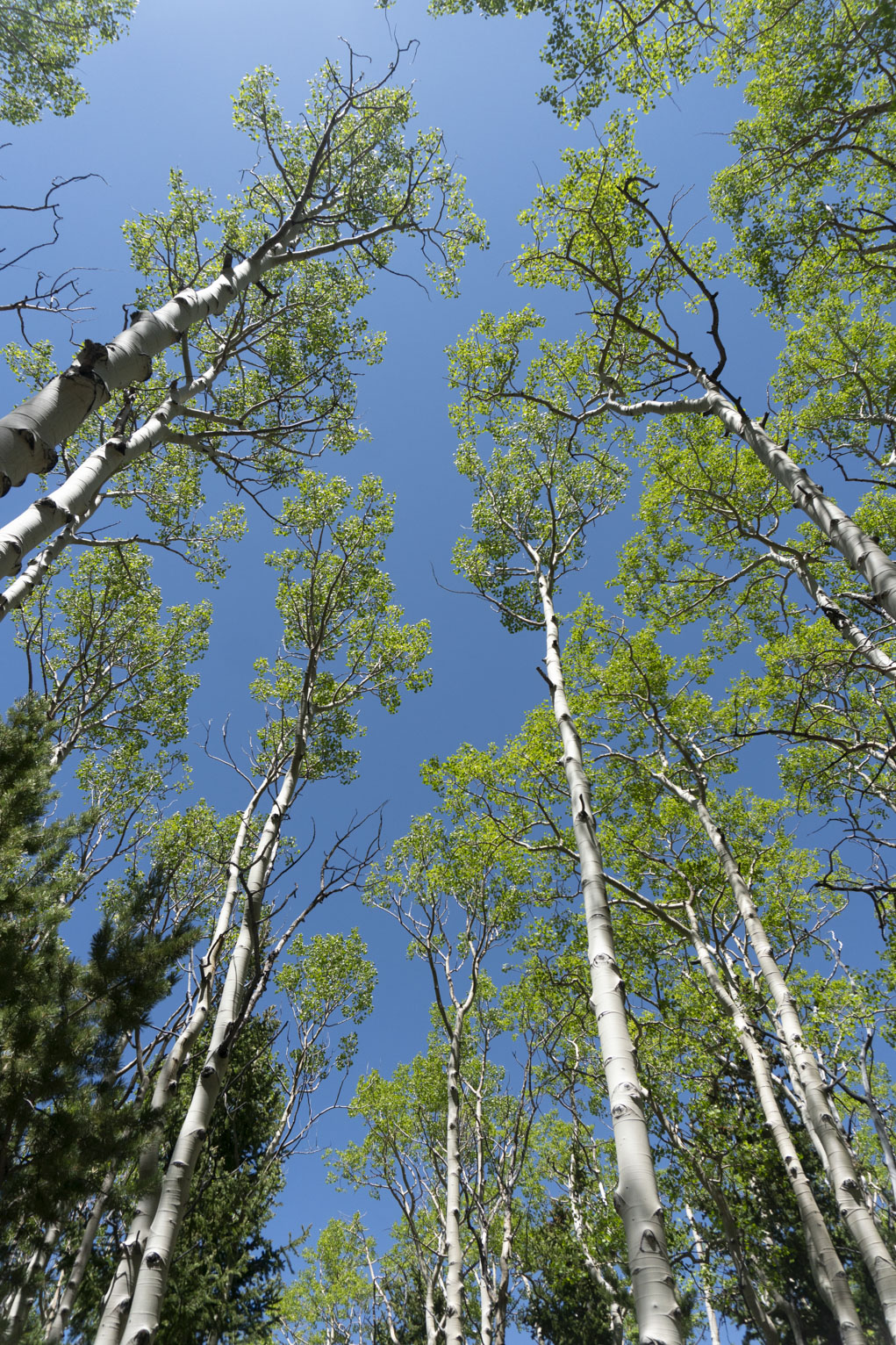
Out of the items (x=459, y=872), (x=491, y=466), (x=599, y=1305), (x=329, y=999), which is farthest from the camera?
(x=599, y=1305)

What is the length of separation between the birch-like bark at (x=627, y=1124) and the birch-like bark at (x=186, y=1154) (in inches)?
85.8

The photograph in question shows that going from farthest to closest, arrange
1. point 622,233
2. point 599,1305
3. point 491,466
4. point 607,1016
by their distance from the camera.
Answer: point 599,1305
point 491,466
point 622,233
point 607,1016

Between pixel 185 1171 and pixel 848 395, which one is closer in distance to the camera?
pixel 185 1171

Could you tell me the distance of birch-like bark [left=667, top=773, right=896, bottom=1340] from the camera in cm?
489

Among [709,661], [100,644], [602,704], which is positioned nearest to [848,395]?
[709,661]

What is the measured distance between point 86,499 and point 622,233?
21.6ft

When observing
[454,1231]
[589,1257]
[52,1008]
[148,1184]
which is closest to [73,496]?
[52,1008]

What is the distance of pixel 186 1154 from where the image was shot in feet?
12.5

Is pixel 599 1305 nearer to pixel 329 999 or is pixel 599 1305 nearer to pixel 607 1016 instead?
pixel 329 999

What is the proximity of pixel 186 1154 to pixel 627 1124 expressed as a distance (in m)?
2.77

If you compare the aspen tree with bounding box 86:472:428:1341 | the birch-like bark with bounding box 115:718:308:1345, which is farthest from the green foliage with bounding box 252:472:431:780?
the birch-like bark with bounding box 115:718:308:1345

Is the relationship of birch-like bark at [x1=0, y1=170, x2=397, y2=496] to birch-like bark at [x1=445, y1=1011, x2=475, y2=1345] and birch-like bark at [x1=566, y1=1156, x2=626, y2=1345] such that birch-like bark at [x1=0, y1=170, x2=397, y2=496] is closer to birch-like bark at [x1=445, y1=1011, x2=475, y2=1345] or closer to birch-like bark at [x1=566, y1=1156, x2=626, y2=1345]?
birch-like bark at [x1=445, y1=1011, x2=475, y2=1345]

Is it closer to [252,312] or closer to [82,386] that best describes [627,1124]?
[82,386]

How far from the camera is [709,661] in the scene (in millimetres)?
11352
